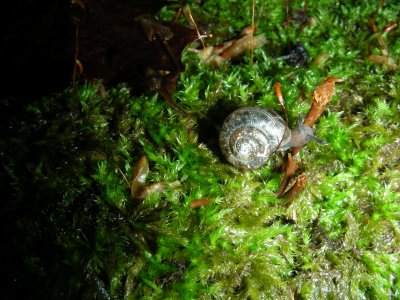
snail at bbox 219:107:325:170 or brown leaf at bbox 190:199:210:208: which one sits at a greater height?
snail at bbox 219:107:325:170

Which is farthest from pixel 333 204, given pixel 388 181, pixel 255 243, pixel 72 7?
pixel 72 7

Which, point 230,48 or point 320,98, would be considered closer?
point 320,98

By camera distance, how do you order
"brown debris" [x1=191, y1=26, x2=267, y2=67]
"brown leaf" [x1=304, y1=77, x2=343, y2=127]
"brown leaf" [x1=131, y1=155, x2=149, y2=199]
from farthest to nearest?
"brown debris" [x1=191, y1=26, x2=267, y2=67] → "brown leaf" [x1=131, y1=155, x2=149, y2=199] → "brown leaf" [x1=304, y1=77, x2=343, y2=127]

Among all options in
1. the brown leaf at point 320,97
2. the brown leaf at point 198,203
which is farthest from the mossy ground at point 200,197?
the brown leaf at point 320,97

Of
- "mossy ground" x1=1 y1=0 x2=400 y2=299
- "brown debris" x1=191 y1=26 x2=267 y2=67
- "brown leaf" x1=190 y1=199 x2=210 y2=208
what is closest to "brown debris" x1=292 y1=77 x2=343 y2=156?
"mossy ground" x1=1 y1=0 x2=400 y2=299

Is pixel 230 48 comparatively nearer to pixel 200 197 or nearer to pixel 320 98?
pixel 320 98

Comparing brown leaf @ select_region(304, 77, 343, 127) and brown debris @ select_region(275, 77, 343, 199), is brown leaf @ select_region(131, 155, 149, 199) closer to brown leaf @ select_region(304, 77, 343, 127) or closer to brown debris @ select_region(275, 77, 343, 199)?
brown debris @ select_region(275, 77, 343, 199)

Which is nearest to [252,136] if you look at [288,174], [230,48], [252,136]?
[252,136]

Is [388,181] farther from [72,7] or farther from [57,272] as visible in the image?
[72,7]
